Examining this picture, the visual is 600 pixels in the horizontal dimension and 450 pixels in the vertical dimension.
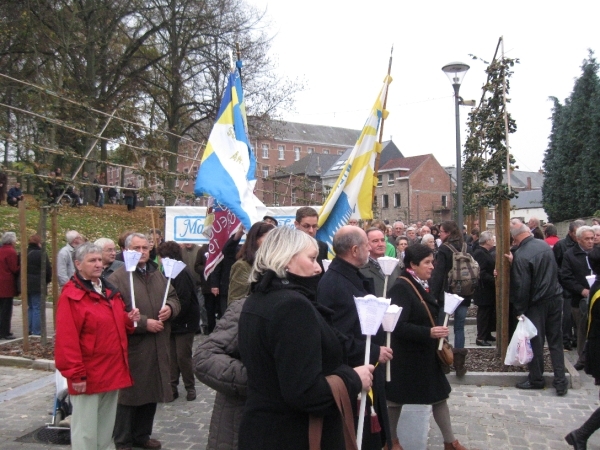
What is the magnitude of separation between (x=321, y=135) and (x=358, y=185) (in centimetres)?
9460

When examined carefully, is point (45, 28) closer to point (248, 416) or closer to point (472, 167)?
point (472, 167)

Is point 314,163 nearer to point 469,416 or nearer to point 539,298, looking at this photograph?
point 539,298

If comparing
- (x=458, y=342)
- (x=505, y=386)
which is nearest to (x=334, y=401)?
(x=505, y=386)

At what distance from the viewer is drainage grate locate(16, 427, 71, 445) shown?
529 cm

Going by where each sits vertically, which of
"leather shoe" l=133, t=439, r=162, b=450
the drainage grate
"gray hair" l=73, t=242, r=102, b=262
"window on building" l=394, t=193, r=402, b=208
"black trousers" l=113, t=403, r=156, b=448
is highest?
"window on building" l=394, t=193, r=402, b=208

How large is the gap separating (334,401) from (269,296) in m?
0.54

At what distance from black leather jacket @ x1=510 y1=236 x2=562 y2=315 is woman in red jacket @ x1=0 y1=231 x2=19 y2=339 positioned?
27.8ft

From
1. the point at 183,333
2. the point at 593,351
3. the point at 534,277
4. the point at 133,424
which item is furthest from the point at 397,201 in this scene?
the point at 133,424

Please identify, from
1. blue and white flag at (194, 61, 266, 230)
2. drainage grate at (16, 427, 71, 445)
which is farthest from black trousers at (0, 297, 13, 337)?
blue and white flag at (194, 61, 266, 230)

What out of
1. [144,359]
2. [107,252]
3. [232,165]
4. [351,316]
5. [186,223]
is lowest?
[144,359]

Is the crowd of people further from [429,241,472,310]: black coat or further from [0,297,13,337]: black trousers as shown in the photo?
[0,297,13,337]: black trousers

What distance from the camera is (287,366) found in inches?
92.6

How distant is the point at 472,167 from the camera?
28.8 ft

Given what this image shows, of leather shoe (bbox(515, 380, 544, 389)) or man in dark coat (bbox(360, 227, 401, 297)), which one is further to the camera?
leather shoe (bbox(515, 380, 544, 389))
